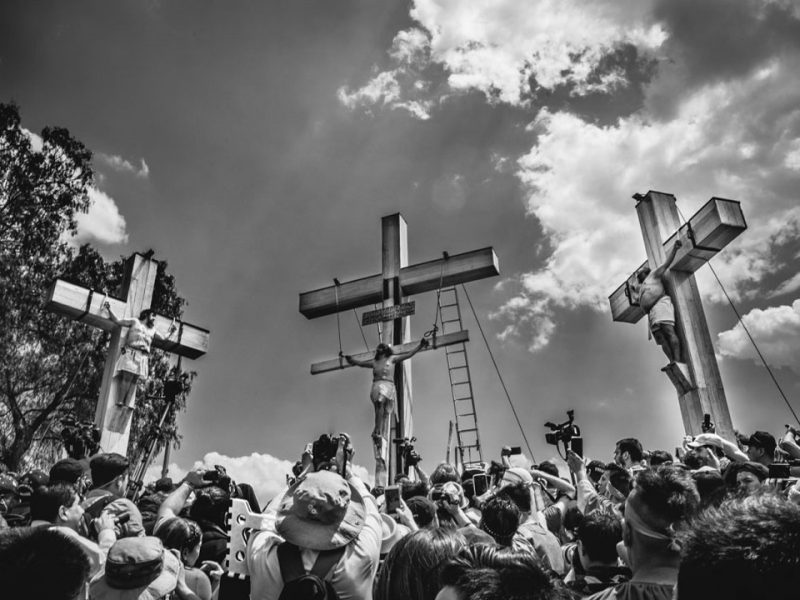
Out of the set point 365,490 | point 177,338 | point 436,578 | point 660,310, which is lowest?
point 436,578

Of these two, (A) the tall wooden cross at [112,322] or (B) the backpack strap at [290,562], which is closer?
(B) the backpack strap at [290,562]

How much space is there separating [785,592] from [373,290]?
8.96m

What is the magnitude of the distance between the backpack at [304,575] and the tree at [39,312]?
45.5ft

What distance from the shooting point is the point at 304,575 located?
2.05m

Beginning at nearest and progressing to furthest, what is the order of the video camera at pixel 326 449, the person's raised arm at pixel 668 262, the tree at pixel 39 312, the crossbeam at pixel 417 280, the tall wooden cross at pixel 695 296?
the video camera at pixel 326 449 → the tall wooden cross at pixel 695 296 → the person's raised arm at pixel 668 262 → the crossbeam at pixel 417 280 → the tree at pixel 39 312

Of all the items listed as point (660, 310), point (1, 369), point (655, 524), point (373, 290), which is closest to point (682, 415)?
point (660, 310)

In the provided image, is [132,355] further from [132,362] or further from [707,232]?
[707,232]

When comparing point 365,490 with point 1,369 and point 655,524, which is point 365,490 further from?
point 1,369

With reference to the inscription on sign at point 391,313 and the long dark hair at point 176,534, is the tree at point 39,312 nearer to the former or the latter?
the inscription on sign at point 391,313

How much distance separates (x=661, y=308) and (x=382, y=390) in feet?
13.5

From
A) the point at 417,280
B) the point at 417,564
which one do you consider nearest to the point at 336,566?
the point at 417,564

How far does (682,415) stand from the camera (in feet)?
22.5

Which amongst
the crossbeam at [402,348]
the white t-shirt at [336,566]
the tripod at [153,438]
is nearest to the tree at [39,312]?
the crossbeam at [402,348]

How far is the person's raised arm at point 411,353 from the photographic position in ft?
27.7
